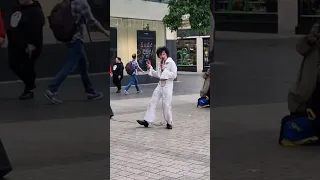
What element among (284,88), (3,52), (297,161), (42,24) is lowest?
(297,161)

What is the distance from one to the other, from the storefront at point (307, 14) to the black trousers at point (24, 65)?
222 centimetres

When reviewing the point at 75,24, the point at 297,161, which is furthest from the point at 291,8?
the point at 75,24

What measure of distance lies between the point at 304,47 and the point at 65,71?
2.03 meters

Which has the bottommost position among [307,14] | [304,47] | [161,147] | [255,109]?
[161,147]

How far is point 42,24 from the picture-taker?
389 centimetres

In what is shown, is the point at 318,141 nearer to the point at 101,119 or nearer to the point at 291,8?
the point at 291,8

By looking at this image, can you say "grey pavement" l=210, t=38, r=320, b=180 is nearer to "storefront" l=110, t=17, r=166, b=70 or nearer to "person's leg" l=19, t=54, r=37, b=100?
"person's leg" l=19, t=54, r=37, b=100

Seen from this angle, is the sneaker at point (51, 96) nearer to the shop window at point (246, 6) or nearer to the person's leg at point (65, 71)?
the person's leg at point (65, 71)

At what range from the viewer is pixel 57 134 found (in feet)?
13.0

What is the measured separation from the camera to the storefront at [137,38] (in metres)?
21.3

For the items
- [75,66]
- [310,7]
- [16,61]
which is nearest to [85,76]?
[75,66]

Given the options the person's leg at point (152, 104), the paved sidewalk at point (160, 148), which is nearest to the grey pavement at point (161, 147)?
the paved sidewalk at point (160, 148)

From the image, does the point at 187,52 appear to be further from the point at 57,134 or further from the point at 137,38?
the point at 57,134

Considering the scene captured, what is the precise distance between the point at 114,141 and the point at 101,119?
4173mm
